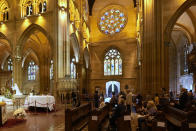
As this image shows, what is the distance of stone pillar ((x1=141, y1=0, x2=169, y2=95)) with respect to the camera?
1291cm

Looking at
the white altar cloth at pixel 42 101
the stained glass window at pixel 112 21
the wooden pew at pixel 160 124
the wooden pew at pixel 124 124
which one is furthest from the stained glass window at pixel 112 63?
the wooden pew at pixel 160 124

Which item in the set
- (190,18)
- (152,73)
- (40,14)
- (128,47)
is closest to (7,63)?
(40,14)

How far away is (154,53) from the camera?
1324cm

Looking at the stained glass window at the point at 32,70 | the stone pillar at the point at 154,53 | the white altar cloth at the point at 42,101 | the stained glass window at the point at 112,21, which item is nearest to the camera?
the white altar cloth at the point at 42,101

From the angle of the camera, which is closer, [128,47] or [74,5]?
[74,5]

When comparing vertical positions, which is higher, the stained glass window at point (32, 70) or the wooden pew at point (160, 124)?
the stained glass window at point (32, 70)

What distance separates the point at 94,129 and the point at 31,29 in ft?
58.3

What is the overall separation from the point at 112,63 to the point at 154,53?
15.7 m

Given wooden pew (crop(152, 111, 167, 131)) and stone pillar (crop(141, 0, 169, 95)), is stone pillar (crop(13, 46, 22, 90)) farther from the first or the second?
wooden pew (crop(152, 111, 167, 131))

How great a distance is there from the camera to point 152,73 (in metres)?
13.1

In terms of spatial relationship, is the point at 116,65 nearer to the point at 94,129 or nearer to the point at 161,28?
the point at 161,28

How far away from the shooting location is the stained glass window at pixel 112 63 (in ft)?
93.4

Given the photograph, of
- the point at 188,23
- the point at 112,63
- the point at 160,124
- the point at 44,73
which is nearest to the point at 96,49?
the point at 112,63

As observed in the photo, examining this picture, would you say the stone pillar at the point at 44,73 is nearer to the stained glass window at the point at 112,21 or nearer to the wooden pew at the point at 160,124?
the stained glass window at the point at 112,21
